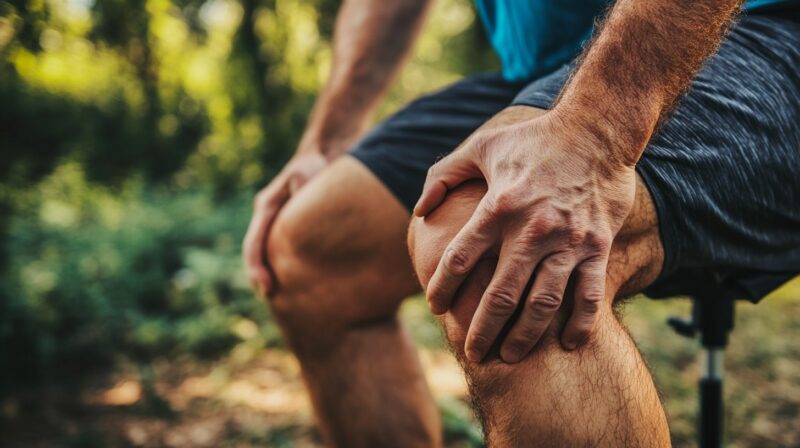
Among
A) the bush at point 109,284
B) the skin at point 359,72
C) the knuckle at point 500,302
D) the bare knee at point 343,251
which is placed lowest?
the knuckle at point 500,302

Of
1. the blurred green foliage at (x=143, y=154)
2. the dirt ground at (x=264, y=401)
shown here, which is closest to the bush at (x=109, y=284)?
the blurred green foliage at (x=143, y=154)

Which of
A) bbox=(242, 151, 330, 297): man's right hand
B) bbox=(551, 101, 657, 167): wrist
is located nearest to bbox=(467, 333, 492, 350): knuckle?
bbox=(551, 101, 657, 167): wrist

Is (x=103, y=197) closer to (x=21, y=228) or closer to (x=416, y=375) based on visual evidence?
(x=21, y=228)

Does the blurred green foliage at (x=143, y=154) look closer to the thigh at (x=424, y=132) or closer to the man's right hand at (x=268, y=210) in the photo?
the man's right hand at (x=268, y=210)

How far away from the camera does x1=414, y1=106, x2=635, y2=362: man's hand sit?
0.68m

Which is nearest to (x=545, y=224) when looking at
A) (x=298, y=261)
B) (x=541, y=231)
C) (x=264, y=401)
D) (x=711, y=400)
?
(x=541, y=231)

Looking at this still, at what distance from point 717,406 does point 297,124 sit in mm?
6762

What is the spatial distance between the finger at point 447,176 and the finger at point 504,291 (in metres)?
0.14

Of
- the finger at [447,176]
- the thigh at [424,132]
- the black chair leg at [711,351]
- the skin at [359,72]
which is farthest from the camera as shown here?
the skin at [359,72]

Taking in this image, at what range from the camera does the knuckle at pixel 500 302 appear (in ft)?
2.24

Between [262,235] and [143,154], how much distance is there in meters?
7.50

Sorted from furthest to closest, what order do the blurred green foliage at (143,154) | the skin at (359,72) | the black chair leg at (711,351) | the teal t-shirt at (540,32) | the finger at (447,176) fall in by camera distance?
1. the blurred green foliage at (143,154)
2. the skin at (359,72)
3. the black chair leg at (711,351)
4. the teal t-shirt at (540,32)
5. the finger at (447,176)

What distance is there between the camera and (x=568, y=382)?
69cm

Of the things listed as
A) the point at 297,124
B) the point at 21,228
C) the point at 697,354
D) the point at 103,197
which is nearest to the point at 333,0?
the point at 297,124
